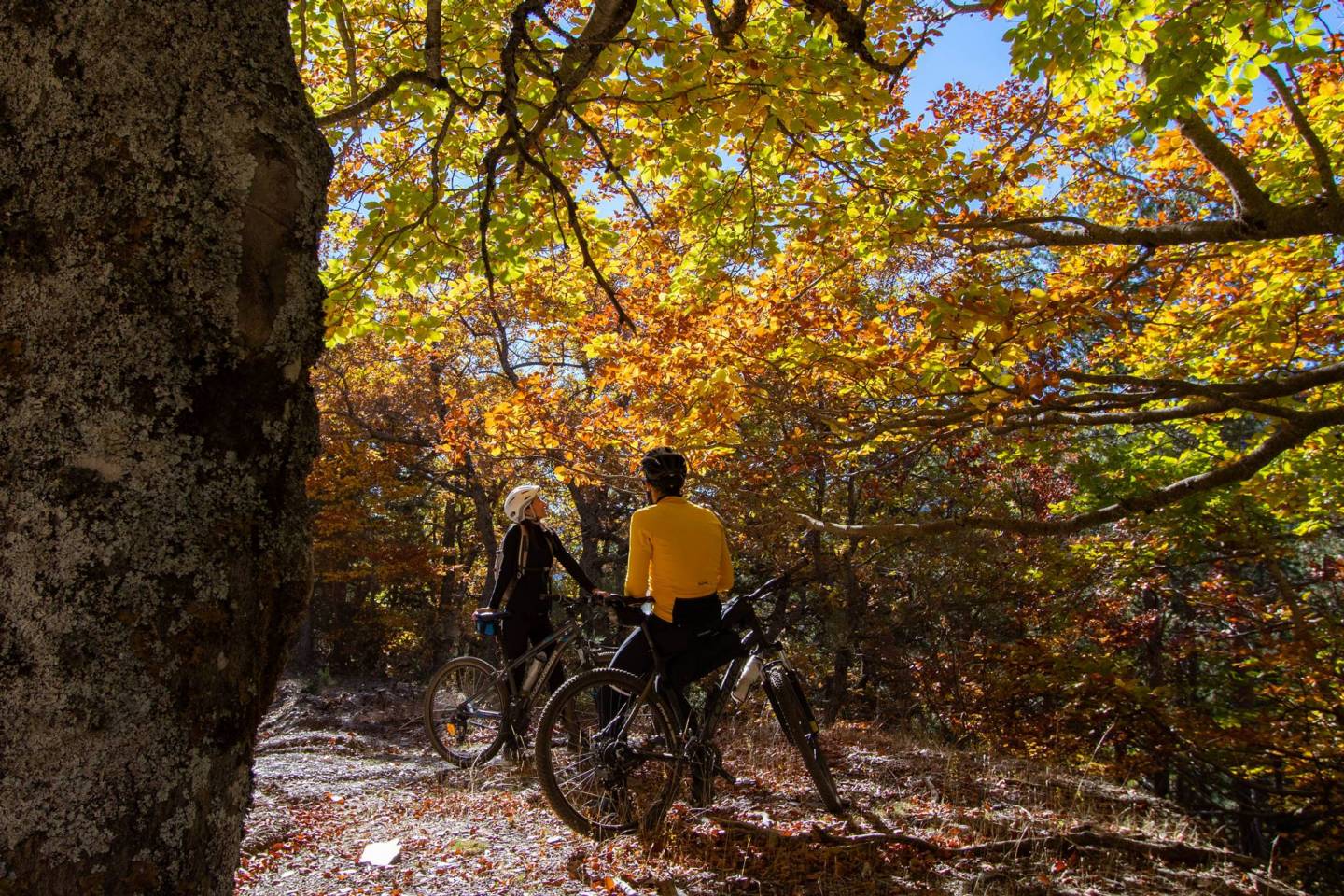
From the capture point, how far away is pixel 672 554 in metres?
4.43

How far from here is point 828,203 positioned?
5.75m

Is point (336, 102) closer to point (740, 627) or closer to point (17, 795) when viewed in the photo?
point (740, 627)

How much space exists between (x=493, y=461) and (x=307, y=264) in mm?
14651

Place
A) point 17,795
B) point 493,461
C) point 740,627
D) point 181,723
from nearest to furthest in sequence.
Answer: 1. point 17,795
2. point 181,723
3. point 740,627
4. point 493,461

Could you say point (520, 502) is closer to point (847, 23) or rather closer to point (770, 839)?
point (770, 839)

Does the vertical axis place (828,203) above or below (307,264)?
above

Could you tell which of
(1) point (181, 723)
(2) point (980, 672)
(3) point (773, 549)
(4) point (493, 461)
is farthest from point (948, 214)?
(4) point (493, 461)

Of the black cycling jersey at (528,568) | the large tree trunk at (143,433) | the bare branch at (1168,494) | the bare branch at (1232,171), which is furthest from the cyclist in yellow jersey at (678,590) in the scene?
the bare branch at (1232,171)

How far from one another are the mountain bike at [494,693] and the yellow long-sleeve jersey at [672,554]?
872 millimetres

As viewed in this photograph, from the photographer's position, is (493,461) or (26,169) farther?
(493,461)

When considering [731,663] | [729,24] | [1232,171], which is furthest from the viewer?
[1232,171]

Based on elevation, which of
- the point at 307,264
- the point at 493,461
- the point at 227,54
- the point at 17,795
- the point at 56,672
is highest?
the point at 493,461

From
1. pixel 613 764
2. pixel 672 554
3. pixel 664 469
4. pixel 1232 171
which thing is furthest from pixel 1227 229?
pixel 613 764

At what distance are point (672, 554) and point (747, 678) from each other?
2.62 feet
